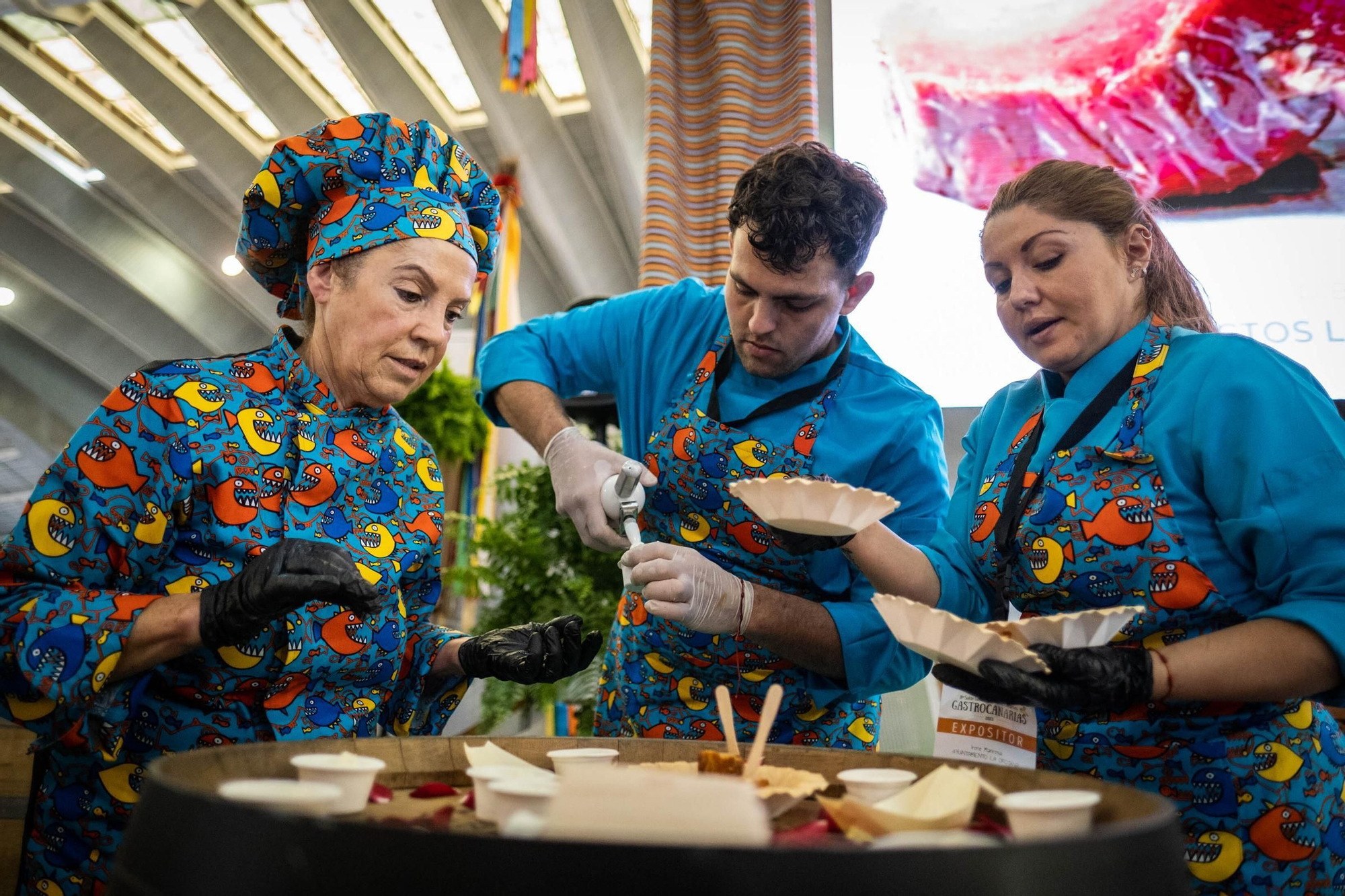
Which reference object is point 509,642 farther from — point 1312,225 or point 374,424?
point 1312,225

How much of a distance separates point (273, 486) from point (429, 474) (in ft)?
1.08

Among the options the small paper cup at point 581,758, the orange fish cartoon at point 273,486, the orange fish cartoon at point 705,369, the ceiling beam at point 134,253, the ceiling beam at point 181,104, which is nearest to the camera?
the small paper cup at point 581,758

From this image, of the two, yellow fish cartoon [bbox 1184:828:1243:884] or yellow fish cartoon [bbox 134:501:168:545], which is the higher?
yellow fish cartoon [bbox 134:501:168:545]

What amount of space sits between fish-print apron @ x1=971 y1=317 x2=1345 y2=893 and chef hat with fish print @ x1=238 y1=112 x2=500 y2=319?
108cm

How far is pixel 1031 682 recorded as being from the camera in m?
1.14

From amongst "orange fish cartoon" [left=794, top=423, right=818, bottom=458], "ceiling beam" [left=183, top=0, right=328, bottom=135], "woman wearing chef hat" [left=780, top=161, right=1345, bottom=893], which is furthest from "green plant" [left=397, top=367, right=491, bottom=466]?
"woman wearing chef hat" [left=780, top=161, right=1345, bottom=893]

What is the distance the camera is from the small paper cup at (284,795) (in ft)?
2.51

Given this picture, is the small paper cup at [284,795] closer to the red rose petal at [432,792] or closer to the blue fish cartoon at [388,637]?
the red rose petal at [432,792]

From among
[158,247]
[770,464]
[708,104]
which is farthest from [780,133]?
[158,247]

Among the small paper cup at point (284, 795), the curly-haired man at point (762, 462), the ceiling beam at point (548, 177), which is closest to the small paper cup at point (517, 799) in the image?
the small paper cup at point (284, 795)

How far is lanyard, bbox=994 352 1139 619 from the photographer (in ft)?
4.90

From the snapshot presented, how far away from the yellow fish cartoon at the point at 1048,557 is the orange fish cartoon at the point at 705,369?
722 mm

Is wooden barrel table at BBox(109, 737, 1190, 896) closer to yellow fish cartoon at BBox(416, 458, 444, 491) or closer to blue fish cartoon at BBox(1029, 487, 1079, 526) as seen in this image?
blue fish cartoon at BBox(1029, 487, 1079, 526)

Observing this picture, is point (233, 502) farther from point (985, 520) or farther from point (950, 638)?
point (985, 520)
